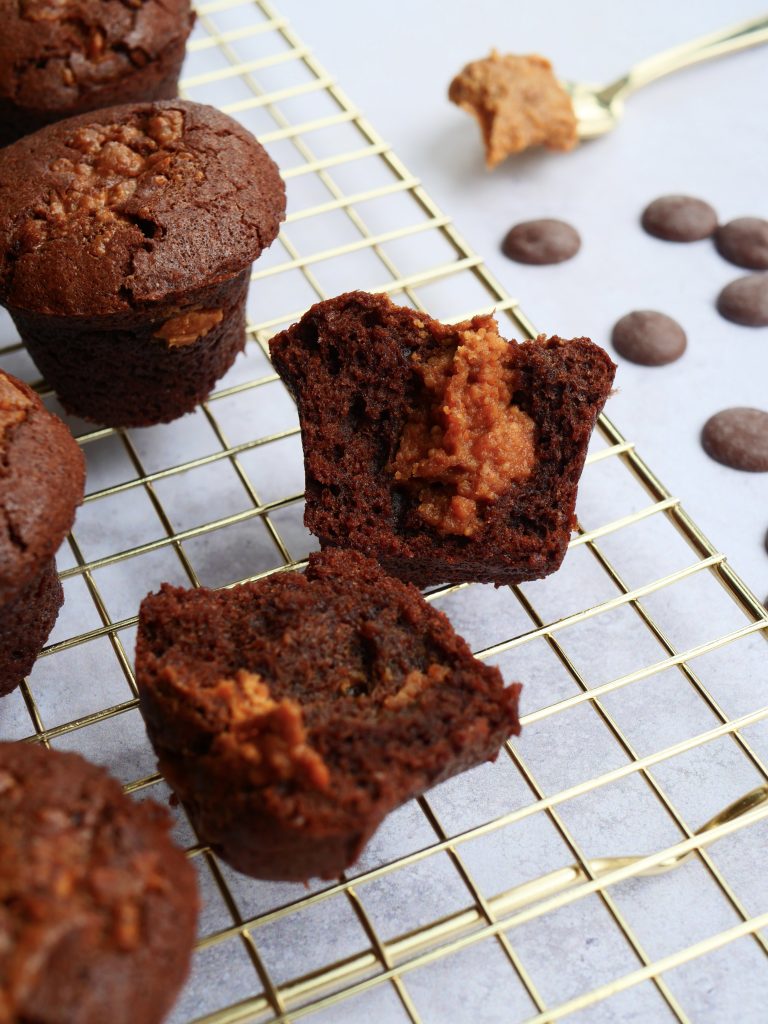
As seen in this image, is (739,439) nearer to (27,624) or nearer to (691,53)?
(691,53)

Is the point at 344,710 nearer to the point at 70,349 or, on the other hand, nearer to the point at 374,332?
the point at 374,332

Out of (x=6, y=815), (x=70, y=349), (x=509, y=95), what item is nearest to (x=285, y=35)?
(x=509, y=95)

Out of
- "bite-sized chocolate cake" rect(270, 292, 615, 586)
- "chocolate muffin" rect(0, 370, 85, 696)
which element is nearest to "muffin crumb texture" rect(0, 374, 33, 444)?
"chocolate muffin" rect(0, 370, 85, 696)

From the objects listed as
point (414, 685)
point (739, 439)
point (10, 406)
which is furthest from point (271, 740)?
point (739, 439)

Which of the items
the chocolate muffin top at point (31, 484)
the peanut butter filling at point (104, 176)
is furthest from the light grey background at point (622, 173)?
the chocolate muffin top at point (31, 484)

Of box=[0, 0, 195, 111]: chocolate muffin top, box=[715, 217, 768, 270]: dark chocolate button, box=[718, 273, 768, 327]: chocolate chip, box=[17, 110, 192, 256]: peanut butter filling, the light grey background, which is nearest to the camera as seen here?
box=[17, 110, 192, 256]: peanut butter filling

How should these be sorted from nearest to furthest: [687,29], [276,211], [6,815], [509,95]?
[6,815], [276,211], [509,95], [687,29]

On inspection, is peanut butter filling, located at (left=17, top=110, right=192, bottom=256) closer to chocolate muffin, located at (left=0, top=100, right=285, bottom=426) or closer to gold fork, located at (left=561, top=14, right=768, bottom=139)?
chocolate muffin, located at (left=0, top=100, right=285, bottom=426)
